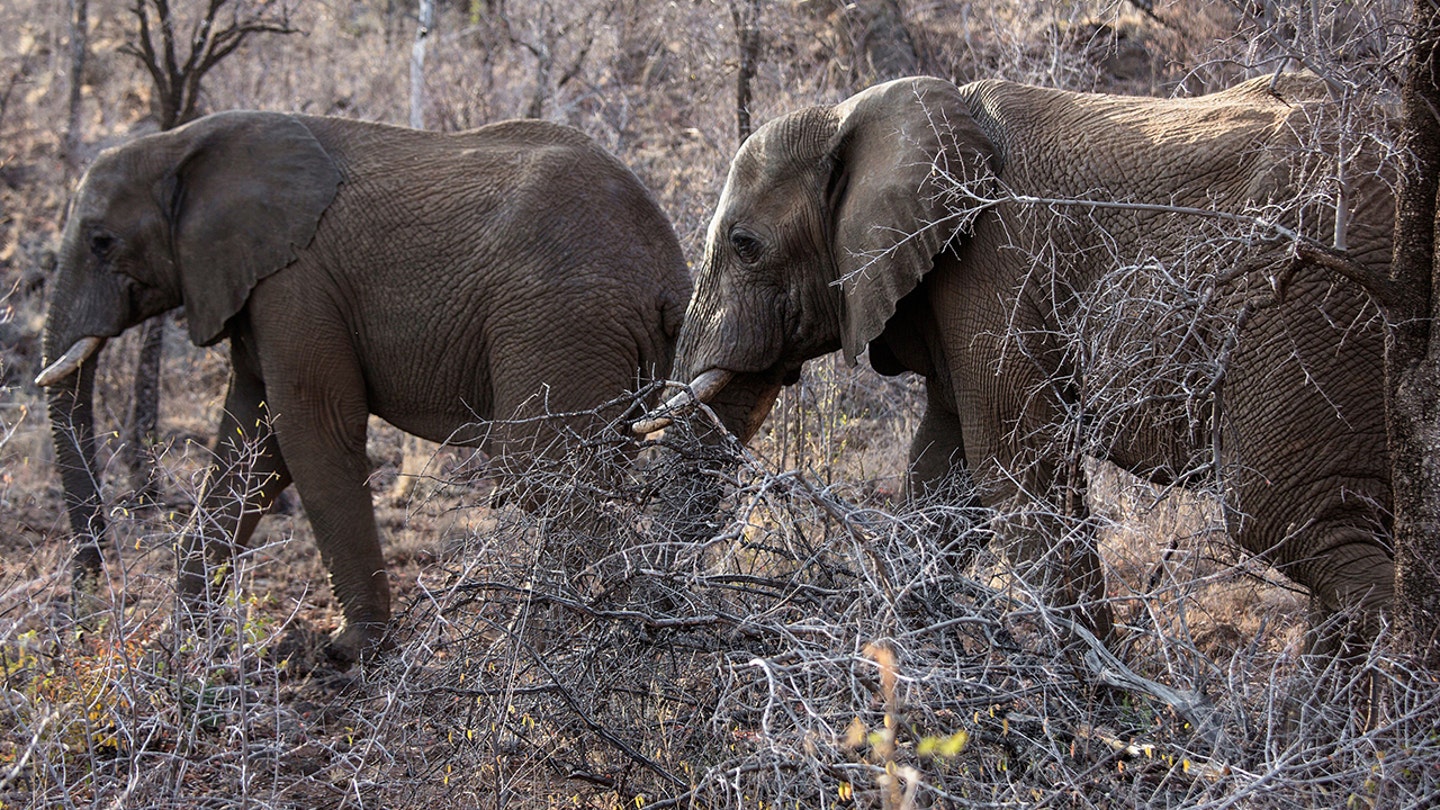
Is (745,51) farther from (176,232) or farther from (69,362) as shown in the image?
(69,362)

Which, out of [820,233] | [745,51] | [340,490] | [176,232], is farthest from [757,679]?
[745,51]

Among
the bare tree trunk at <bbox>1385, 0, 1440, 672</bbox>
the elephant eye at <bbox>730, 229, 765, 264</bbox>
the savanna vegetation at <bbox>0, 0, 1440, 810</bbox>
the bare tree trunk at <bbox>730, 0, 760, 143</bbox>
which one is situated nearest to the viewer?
the savanna vegetation at <bbox>0, 0, 1440, 810</bbox>

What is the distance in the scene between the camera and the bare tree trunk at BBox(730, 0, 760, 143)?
915cm

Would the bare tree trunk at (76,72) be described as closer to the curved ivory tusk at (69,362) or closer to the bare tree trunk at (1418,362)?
the curved ivory tusk at (69,362)

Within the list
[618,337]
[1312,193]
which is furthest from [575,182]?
[1312,193]

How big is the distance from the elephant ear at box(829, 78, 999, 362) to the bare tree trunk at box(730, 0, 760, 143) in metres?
3.41

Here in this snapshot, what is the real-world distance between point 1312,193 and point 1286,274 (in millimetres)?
361

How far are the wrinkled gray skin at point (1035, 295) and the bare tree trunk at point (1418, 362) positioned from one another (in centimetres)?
27

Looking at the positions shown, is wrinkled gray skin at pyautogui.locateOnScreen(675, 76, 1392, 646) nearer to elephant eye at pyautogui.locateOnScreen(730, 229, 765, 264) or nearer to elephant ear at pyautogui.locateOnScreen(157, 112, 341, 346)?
elephant eye at pyautogui.locateOnScreen(730, 229, 765, 264)

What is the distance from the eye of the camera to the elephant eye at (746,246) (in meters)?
5.50

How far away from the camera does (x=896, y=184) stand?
496cm

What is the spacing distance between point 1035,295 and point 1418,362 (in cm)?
141

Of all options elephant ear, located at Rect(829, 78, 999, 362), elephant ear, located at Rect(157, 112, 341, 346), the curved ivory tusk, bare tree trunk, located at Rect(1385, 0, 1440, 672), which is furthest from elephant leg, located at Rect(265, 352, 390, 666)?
bare tree trunk, located at Rect(1385, 0, 1440, 672)

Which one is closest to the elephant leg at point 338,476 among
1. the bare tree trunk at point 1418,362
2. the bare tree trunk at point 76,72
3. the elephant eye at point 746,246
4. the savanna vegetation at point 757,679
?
the savanna vegetation at point 757,679
